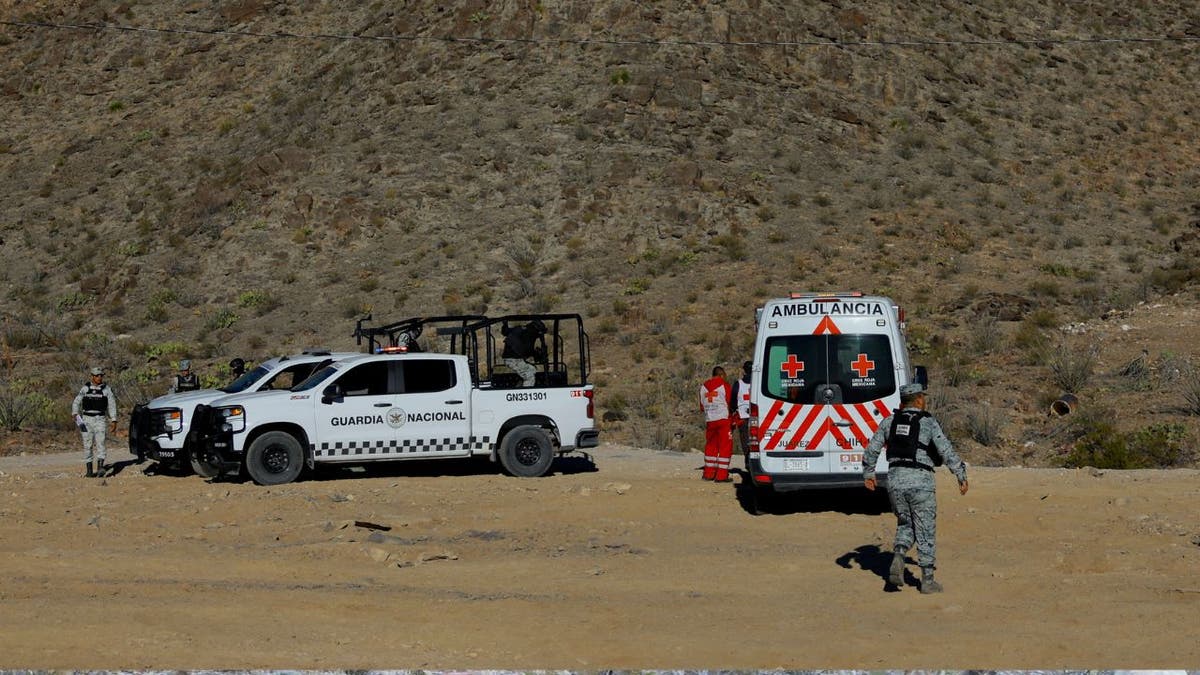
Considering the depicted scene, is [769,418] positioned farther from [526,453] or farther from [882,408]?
[526,453]

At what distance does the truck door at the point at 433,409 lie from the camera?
1795 cm

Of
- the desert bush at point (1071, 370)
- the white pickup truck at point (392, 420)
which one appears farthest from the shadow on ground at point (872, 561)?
the desert bush at point (1071, 370)

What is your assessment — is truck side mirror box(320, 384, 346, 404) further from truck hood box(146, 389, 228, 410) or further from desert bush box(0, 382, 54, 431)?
desert bush box(0, 382, 54, 431)

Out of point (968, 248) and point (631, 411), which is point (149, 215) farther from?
point (968, 248)

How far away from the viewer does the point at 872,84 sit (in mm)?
47375

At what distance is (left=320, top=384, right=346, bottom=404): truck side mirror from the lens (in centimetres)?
1769

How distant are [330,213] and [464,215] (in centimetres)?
425

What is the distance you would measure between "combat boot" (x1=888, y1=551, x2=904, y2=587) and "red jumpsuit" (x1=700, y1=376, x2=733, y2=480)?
6556 mm

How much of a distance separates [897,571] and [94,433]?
12.6 metres

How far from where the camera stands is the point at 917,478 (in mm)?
11102

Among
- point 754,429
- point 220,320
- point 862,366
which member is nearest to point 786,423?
point 754,429

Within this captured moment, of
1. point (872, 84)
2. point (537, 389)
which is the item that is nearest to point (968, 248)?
point (872, 84)

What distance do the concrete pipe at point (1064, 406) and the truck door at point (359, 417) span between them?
12971 millimetres

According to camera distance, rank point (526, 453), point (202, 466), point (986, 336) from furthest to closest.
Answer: point (986, 336), point (526, 453), point (202, 466)
